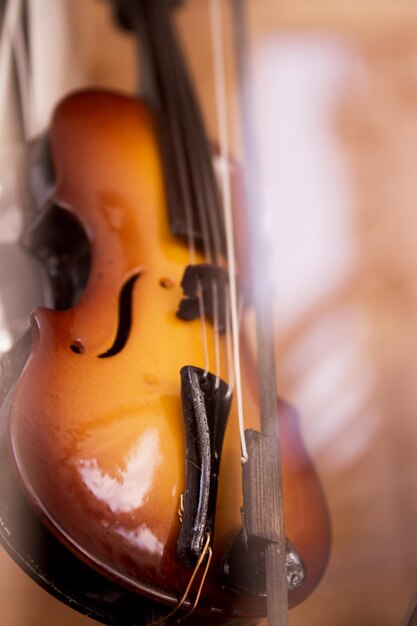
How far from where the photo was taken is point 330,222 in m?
1.35

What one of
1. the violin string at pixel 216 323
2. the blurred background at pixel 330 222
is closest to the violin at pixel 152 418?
the violin string at pixel 216 323

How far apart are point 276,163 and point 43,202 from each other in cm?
55

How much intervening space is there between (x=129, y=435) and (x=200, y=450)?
2.7 inches

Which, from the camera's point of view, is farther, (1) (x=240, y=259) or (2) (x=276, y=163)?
(2) (x=276, y=163)

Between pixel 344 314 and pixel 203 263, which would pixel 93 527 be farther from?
pixel 344 314

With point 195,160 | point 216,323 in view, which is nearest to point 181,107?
point 195,160

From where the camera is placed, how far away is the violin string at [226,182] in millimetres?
788

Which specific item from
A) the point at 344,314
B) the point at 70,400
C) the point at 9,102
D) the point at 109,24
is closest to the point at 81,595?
the point at 70,400

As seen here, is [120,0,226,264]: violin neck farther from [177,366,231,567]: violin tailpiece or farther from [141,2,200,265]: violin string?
[177,366,231,567]: violin tailpiece

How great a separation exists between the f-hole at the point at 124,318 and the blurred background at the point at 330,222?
0.22 m

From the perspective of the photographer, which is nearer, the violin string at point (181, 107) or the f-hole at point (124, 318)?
the f-hole at point (124, 318)

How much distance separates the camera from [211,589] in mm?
670

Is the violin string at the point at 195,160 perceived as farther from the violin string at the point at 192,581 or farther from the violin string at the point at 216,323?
the violin string at the point at 192,581

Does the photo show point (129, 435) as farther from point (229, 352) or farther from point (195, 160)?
point (195, 160)
